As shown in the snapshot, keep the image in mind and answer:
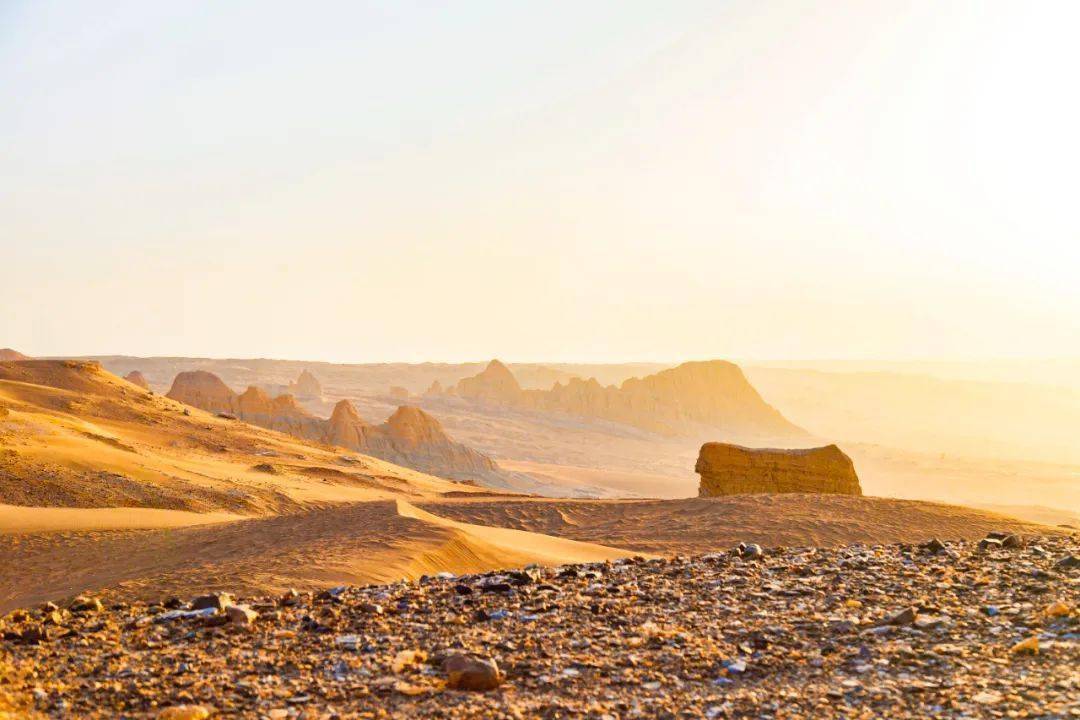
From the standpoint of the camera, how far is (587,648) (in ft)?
21.9

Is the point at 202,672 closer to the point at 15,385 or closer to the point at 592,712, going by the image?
the point at 592,712

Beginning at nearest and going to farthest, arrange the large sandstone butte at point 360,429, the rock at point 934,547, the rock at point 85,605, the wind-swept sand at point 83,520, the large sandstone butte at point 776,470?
the rock at point 85,605
the rock at point 934,547
the wind-swept sand at point 83,520
the large sandstone butte at point 776,470
the large sandstone butte at point 360,429

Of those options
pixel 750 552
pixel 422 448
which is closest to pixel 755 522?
pixel 750 552

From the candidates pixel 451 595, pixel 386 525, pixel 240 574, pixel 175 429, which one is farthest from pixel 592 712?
pixel 175 429

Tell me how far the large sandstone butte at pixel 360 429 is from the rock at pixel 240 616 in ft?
175

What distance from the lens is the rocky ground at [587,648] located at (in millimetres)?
5520

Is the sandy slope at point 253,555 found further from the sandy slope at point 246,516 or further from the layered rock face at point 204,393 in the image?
the layered rock face at point 204,393

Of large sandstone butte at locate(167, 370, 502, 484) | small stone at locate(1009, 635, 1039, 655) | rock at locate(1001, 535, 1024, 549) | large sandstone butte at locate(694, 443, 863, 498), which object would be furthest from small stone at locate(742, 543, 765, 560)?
large sandstone butte at locate(167, 370, 502, 484)

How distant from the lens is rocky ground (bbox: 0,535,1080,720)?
18.1 ft

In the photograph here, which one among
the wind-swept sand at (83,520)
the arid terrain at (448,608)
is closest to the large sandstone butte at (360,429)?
A: the arid terrain at (448,608)

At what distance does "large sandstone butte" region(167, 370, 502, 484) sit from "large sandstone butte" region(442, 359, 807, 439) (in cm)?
5310

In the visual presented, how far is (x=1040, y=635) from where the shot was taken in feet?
22.3

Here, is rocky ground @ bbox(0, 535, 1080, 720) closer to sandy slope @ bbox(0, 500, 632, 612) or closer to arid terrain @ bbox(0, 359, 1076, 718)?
arid terrain @ bbox(0, 359, 1076, 718)

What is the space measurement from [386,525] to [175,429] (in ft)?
87.9
